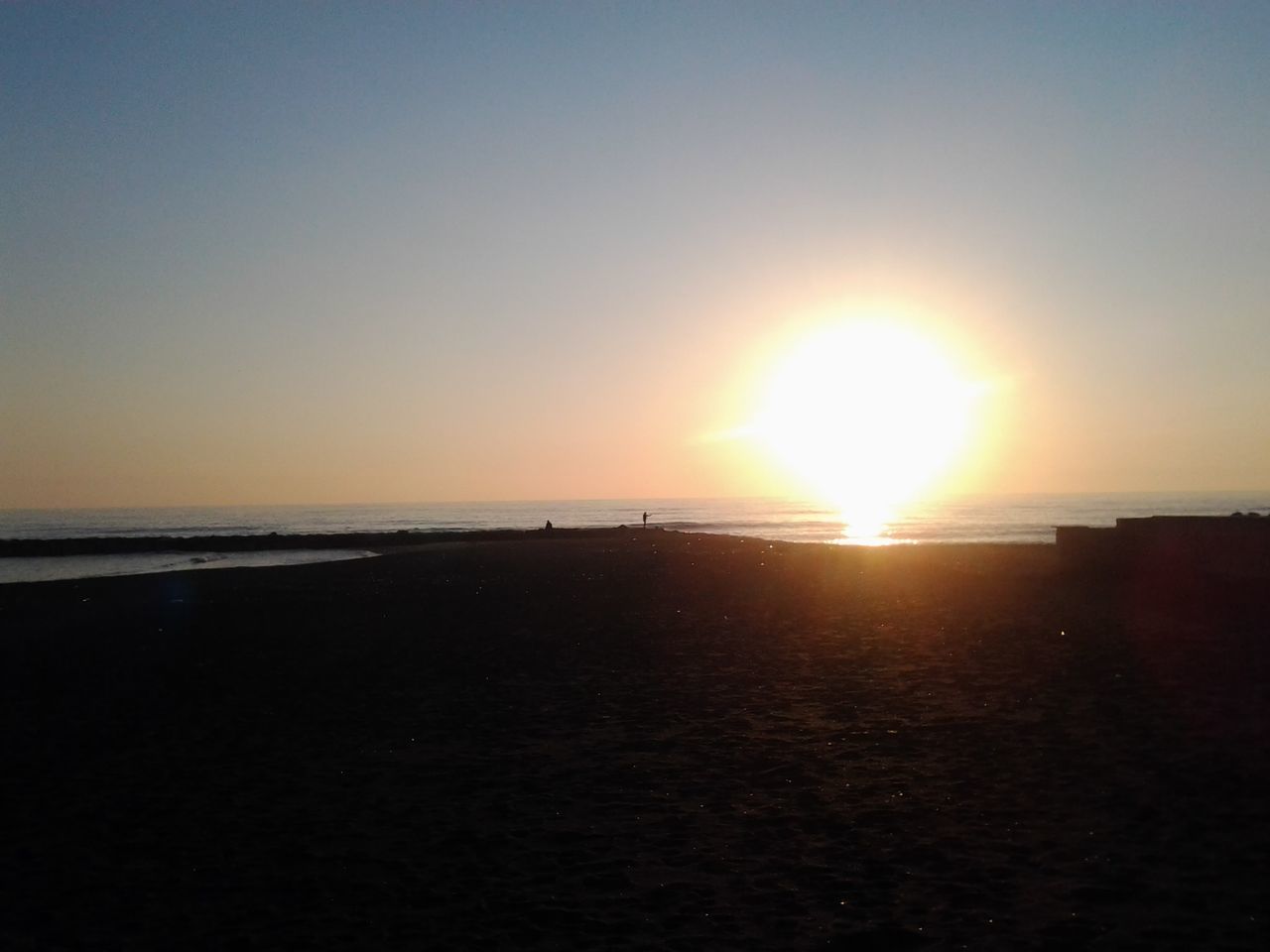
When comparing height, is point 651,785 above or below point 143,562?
below

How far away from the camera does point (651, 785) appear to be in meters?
9.41

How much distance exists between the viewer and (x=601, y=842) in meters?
7.88

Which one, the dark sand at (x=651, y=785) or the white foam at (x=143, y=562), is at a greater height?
the white foam at (x=143, y=562)

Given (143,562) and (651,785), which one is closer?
(651,785)

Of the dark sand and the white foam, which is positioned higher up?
the white foam

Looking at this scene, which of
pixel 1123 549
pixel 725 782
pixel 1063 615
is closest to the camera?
pixel 725 782

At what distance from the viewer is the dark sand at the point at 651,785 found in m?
6.44

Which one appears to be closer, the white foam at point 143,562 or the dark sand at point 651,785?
the dark sand at point 651,785

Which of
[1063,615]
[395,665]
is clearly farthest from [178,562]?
[1063,615]

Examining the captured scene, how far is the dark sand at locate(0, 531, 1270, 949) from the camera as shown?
253 inches

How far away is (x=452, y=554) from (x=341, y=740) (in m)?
37.9

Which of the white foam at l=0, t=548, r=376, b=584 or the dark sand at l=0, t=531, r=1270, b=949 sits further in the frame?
the white foam at l=0, t=548, r=376, b=584

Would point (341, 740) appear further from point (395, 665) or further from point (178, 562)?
point (178, 562)

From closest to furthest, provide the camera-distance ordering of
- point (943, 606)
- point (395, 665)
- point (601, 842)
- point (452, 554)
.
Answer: point (601, 842) → point (395, 665) → point (943, 606) → point (452, 554)
